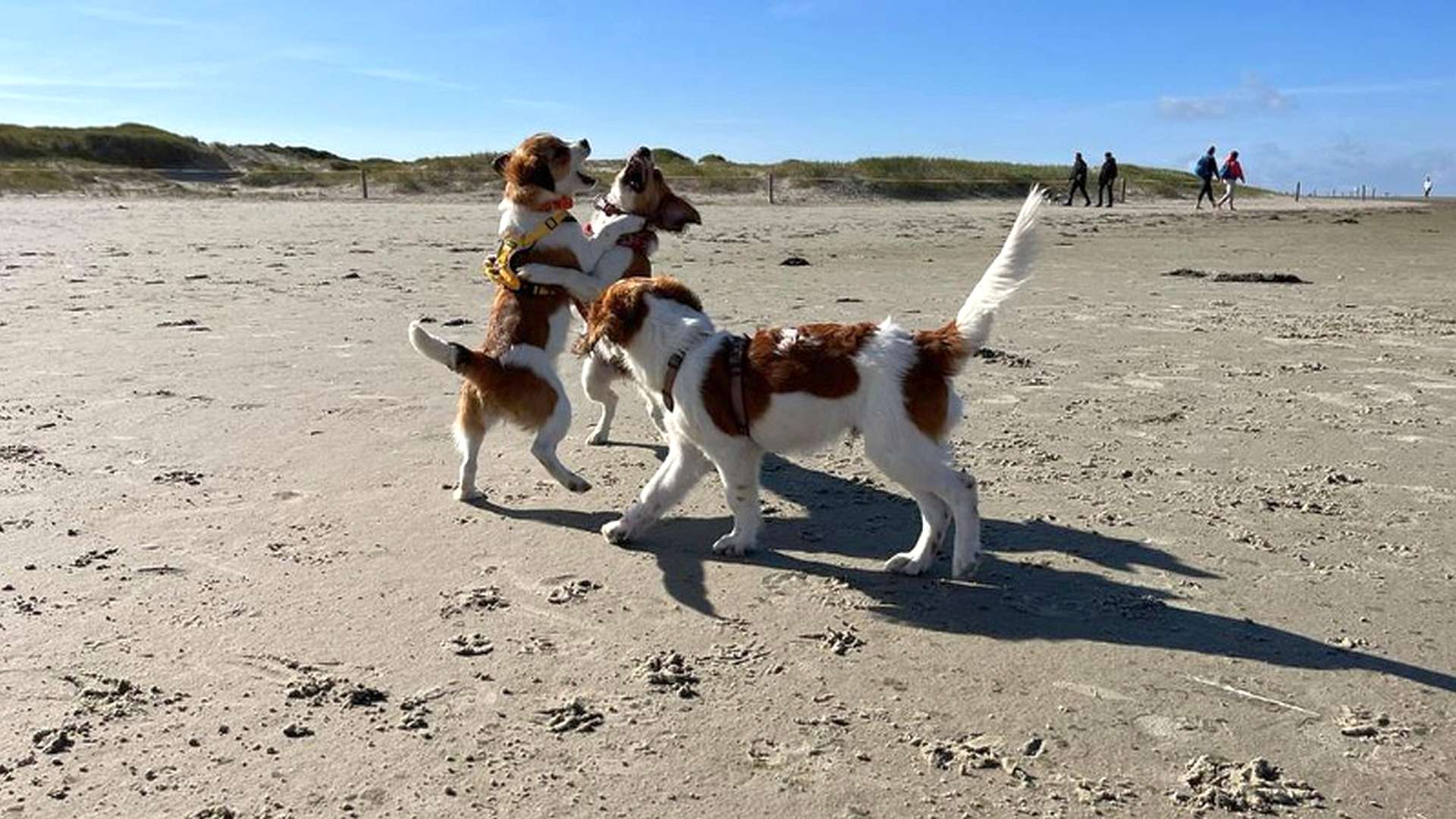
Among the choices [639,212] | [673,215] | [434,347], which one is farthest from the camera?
[673,215]

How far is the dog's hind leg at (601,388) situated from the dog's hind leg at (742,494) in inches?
33.4

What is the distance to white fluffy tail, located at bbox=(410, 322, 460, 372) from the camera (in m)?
5.36

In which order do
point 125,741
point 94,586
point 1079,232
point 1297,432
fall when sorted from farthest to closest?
point 1079,232
point 1297,432
point 94,586
point 125,741

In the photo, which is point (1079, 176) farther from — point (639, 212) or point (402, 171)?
point (639, 212)

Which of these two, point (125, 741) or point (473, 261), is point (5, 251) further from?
point (125, 741)

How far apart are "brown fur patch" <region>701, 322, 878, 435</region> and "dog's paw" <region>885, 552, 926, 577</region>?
719 millimetres

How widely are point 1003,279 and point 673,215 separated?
266cm

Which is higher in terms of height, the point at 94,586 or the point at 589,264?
the point at 589,264

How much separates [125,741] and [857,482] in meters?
3.68

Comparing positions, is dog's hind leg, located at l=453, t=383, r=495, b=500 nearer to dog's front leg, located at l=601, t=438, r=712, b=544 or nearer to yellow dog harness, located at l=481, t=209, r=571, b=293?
yellow dog harness, located at l=481, t=209, r=571, b=293

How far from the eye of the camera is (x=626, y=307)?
4.89 m

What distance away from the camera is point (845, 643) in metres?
4.02

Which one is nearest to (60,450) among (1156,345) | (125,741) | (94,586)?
(94,586)

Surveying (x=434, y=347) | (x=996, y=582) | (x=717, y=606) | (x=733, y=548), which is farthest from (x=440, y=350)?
(x=996, y=582)
